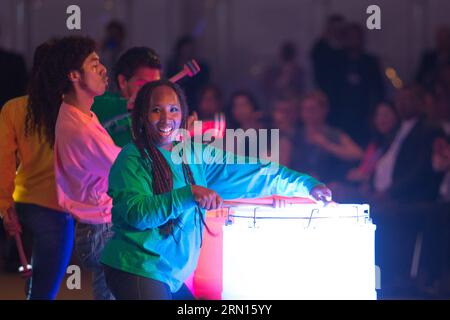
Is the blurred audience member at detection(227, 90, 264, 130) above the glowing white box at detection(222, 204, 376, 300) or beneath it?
above

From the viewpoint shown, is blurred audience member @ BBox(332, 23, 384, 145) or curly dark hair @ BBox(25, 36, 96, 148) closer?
curly dark hair @ BBox(25, 36, 96, 148)

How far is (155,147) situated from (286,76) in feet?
17.9

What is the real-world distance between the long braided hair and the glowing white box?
0.23 meters

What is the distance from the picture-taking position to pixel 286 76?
891cm

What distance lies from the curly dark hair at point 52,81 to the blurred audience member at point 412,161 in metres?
3.13

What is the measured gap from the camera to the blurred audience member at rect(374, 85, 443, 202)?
Result: 681 cm

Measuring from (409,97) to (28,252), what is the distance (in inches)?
114

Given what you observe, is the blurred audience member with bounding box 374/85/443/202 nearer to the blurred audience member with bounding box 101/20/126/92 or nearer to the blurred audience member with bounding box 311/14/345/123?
the blurred audience member with bounding box 311/14/345/123

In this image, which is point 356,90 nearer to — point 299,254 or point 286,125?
point 286,125

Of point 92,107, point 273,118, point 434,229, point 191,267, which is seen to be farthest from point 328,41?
point 191,267

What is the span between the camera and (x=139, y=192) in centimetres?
342

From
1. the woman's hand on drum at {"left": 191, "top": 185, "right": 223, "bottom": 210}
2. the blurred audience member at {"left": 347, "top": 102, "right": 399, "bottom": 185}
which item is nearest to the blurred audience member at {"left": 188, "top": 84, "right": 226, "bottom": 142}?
the blurred audience member at {"left": 347, "top": 102, "right": 399, "bottom": 185}

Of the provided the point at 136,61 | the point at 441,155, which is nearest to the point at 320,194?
the point at 136,61

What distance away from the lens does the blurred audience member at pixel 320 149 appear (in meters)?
7.20
